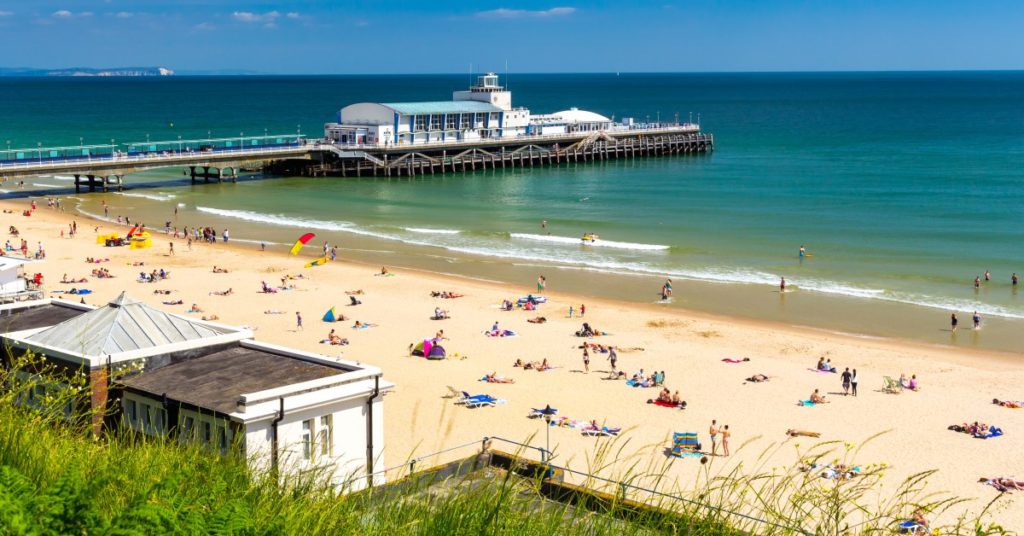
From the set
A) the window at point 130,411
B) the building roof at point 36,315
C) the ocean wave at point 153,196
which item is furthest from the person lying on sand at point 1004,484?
the ocean wave at point 153,196

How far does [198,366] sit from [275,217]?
1721 inches

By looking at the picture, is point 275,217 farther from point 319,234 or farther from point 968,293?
point 968,293

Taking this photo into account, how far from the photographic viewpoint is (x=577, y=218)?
59.7 meters

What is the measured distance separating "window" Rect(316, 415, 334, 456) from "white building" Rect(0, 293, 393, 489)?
0.05 ft

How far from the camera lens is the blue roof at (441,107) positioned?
268ft

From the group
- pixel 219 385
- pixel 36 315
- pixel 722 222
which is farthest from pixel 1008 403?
pixel 722 222

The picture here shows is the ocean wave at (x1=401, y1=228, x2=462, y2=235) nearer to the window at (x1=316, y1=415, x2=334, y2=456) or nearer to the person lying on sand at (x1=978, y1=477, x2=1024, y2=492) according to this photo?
the person lying on sand at (x1=978, y1=477, x2=1024, y2=492)

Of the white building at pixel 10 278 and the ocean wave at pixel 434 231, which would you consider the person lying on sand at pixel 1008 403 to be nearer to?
the white building at pixel 10 278

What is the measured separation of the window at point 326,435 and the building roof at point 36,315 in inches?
258

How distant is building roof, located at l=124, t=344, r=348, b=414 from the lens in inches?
598

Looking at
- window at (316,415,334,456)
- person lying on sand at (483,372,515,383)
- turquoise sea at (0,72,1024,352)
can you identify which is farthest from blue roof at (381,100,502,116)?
window at (316,415,334,456)

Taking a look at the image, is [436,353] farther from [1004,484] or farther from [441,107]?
[441,107]

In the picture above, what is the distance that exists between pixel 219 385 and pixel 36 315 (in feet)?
20.4

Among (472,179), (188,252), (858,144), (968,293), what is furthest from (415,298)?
(858,144)
